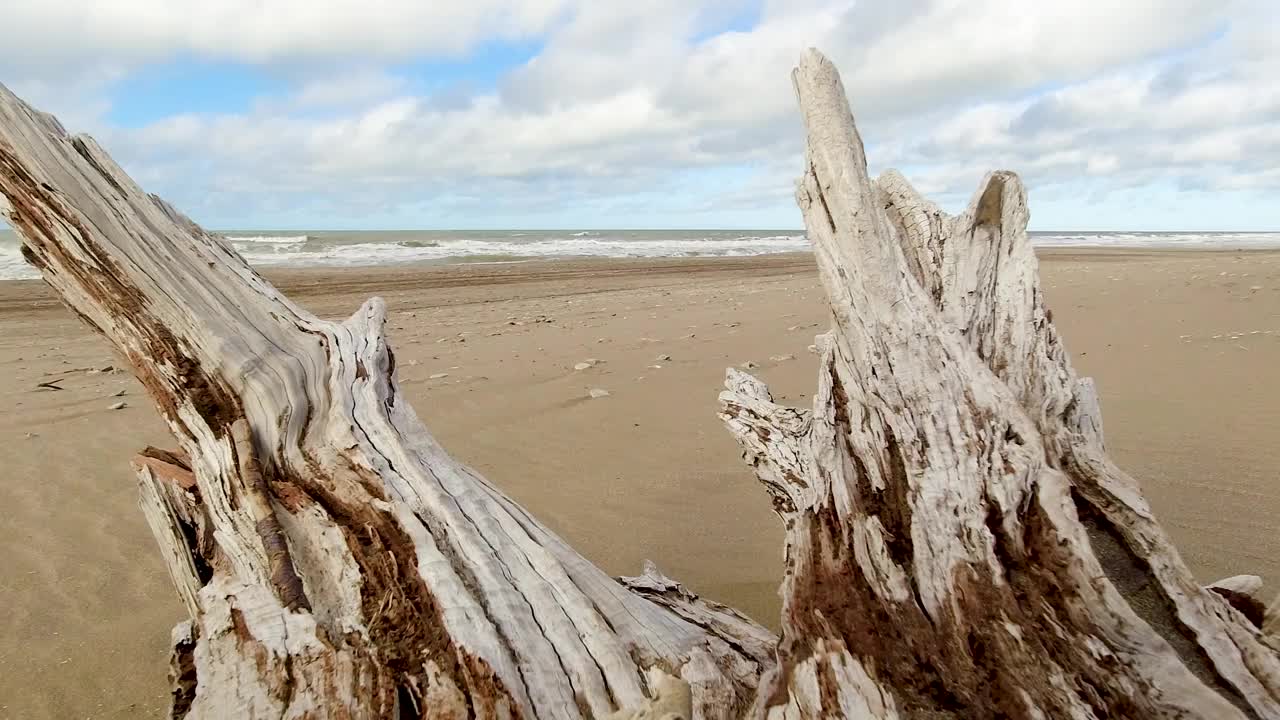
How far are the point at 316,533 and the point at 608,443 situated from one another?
3486 mm

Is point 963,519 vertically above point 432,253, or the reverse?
point 963,519

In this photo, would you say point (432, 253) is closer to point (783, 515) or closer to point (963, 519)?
point (783, 515)

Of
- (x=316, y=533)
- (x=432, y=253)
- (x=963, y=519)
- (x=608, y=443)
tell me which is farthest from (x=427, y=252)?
(x=963, y=519)

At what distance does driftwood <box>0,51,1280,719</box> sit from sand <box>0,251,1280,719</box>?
3.76 ft

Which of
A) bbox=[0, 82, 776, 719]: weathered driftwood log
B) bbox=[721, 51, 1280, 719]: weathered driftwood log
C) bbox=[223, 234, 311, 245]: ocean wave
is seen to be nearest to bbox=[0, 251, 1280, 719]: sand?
bbox=[0, 82, 776, 719]: weathered driftwood log

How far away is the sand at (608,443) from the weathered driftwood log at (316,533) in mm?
1124

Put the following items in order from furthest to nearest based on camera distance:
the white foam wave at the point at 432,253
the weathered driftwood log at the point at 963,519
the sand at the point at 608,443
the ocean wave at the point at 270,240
Result: 1. the ocean wave at the point at 270,240
2. the white foam wave at the point at 432,253
3. the sand at the point at 608,443
4. the weathered driftwood log at the point at 963,519

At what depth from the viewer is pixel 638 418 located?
20.5 feet

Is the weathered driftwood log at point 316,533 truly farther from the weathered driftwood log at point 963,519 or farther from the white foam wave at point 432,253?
the white foam wave at point 432,253

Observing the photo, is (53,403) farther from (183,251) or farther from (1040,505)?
(1040,505)

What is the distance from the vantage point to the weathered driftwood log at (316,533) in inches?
74.3

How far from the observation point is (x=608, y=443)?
570 centimetres

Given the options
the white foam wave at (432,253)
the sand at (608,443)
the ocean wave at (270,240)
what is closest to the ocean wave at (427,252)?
the white foam wave at (432,253)

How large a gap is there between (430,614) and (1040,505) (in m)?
1.62
